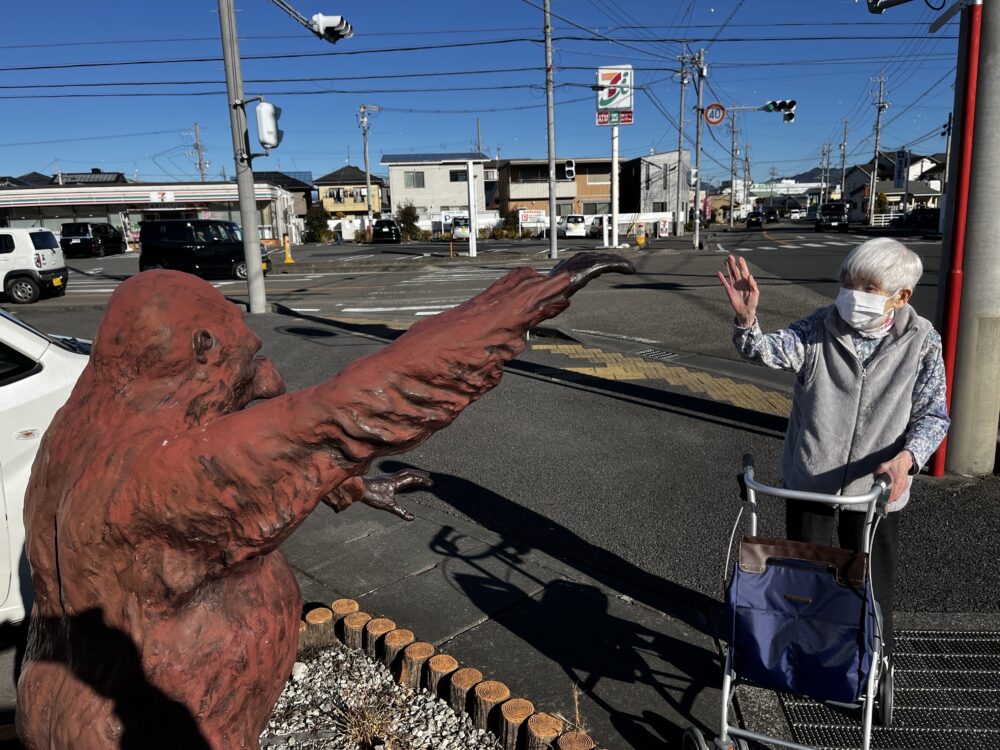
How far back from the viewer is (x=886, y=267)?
7.82ft

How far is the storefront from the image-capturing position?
131 ft

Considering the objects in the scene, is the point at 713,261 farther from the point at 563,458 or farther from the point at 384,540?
the point at 384,540

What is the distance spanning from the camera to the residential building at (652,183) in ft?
184

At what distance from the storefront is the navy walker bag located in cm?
4001

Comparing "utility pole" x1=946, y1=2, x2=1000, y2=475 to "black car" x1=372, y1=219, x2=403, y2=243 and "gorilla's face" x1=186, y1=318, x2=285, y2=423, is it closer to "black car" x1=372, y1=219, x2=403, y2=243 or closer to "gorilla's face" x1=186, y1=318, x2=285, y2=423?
"gorilla's face" x1=186, y1=318, x2=285, y2=423

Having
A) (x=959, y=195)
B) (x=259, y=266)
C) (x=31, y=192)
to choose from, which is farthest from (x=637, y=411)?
(x=31, y=192)

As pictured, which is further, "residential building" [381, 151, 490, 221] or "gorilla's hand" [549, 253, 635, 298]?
"residential building" [381, 151, 490, 221]

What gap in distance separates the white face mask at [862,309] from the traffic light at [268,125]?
973cm

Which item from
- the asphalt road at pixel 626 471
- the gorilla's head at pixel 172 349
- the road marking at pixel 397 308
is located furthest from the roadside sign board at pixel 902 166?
the gorilla's head at pixel 172 349

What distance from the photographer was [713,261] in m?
23.5

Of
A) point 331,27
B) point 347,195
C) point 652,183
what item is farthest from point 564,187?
point 331,27

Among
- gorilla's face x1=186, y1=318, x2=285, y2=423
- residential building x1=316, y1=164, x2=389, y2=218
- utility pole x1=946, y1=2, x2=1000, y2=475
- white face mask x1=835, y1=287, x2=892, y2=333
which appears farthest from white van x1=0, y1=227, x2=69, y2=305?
residential building x1=316, y1=164, x2=389, y2=218

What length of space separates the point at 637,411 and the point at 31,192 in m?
43.9

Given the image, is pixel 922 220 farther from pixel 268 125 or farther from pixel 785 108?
pixel 268 125
